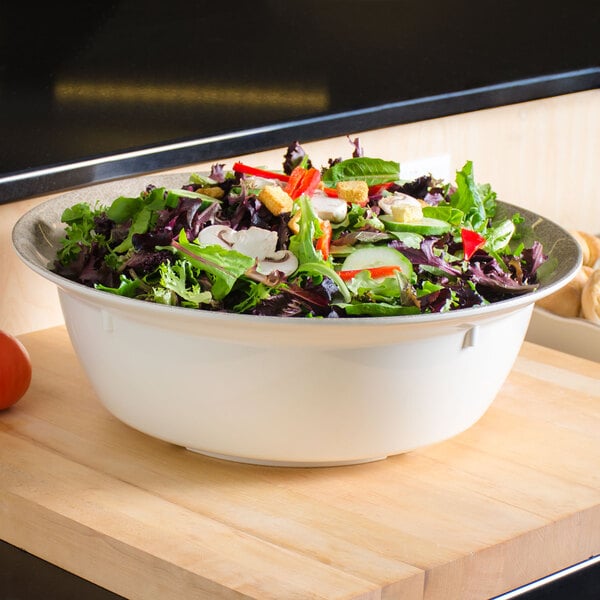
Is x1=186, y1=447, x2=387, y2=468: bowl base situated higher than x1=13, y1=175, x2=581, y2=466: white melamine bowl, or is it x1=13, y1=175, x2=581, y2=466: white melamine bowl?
x1=13, y1=175, x2=581, y2=466: white melamine bowl

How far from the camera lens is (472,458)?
112 cm

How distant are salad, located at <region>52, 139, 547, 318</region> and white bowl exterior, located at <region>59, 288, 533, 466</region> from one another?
3 centimetres

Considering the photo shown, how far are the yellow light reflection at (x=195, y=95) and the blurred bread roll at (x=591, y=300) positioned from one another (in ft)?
1.59

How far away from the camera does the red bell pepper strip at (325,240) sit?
1044 mm

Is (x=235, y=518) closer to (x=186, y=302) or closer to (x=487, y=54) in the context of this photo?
(x=186, y=302)

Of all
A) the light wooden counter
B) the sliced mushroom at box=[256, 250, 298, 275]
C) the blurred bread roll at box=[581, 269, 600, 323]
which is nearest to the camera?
the light wooden counter

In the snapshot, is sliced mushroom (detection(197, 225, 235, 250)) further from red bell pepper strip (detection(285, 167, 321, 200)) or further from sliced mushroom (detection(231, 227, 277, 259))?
red bell pepper strip (detection(285, 167, 321, 200))

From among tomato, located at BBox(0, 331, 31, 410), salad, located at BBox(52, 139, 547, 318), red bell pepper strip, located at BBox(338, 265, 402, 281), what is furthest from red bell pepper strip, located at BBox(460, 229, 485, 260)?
tomato, located at BBox(0, 331, 31, 410)

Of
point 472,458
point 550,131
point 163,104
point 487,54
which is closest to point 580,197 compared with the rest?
point 550,131

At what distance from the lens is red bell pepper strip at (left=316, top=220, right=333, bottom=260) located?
1.04m

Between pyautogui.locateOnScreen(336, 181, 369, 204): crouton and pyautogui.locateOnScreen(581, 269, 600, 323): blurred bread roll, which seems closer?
pyautogui.locateOnScreen(336, 181, 369, 204): crouton

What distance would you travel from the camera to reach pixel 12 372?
115 cm

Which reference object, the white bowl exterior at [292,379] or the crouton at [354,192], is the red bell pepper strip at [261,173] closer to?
the crouton at [354,192]

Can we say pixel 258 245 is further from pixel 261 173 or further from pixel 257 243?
pixel 261 173
